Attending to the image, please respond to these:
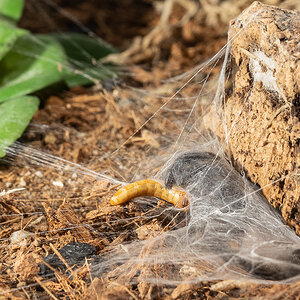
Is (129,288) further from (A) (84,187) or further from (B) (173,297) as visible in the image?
(A) (84,187)

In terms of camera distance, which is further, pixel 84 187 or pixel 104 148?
pixel 104 148

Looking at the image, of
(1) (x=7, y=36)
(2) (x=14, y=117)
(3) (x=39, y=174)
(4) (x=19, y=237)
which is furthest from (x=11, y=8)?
(4) (x=19, y=237)

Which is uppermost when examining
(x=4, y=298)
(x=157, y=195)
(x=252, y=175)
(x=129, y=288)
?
(x=252, y=175)

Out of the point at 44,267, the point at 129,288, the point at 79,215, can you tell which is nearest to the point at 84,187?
the point at 79,215

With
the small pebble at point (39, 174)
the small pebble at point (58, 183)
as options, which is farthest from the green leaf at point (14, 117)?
the small pebble at point (58, 183)

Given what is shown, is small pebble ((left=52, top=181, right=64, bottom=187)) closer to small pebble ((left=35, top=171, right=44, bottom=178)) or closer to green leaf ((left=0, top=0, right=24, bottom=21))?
small pebble ((left=35, top=171, right=44, bottom=178))

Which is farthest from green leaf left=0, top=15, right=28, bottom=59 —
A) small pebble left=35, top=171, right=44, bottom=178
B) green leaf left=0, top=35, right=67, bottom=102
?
small pebble left=35, top=171, right=44, bottom=178
